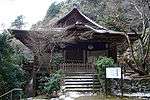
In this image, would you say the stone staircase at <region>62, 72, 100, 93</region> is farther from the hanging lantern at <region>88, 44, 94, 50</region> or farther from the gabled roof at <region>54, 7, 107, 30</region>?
the gabled roof at <region>54, 7, 107, 30</region>

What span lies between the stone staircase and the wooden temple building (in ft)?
7.89

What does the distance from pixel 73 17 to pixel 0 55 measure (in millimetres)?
16582

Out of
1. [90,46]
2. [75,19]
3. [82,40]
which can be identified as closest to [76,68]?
[82,40]

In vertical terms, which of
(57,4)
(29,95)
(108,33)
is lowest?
(29,95)

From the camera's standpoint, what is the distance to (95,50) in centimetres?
3000

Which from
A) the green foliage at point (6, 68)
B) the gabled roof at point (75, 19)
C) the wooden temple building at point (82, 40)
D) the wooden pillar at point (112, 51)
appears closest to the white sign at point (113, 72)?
the green foliage at point (6, 68)

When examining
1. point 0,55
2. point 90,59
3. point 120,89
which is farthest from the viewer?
point 90,59

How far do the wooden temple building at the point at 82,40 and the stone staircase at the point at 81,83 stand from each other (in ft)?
7.89

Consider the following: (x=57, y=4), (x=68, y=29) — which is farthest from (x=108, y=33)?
(x=57, y=4)

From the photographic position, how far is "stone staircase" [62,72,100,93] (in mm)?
20344

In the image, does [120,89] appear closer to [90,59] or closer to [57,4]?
[90,59]

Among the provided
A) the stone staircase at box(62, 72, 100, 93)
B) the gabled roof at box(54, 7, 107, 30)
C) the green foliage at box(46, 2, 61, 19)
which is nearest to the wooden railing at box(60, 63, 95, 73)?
the stone staircase at box(62, 72, 100, 93)

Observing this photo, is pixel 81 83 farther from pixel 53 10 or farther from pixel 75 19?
pixel 53 10

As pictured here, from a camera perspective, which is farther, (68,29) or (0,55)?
(68,29)
